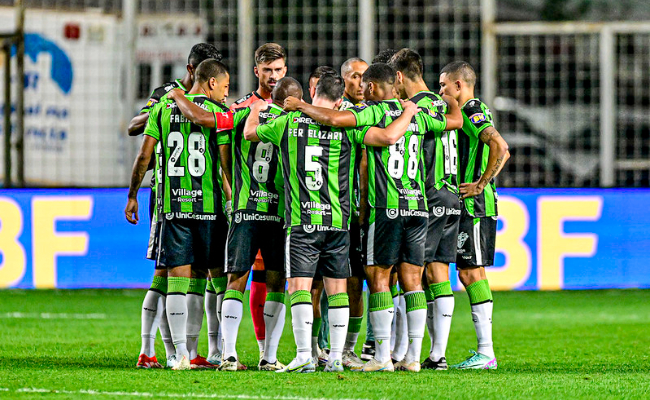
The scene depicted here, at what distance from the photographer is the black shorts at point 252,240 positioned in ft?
23.4

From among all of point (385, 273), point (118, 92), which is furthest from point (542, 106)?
point (385, 273)

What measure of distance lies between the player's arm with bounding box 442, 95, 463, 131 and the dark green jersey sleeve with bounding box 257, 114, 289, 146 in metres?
1.08

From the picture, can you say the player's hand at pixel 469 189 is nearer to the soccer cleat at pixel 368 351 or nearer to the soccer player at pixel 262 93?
the soccer cleat at pixel 368 351

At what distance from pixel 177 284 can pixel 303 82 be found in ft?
25.3

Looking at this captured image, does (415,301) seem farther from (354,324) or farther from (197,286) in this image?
(197,286)

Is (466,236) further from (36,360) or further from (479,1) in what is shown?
(479,1)

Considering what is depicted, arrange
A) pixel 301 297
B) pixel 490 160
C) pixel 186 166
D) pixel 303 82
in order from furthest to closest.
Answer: pixel 303 82
pixel 490 160
pixel 186 166
pixel 301 297

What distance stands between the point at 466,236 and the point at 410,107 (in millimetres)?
1103

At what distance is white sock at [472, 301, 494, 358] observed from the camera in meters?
7.54

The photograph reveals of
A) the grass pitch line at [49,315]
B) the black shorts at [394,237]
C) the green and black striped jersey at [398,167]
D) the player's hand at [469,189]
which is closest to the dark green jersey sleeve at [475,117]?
the player's hand at [469,189]

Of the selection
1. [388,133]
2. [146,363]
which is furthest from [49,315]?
[388,133]

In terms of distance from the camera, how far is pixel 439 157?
24.6 ft

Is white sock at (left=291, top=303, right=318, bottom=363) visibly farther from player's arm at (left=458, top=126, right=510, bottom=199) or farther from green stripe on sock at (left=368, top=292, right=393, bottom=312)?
player's arm at (left=458, top=126, right=510, bottom=199)

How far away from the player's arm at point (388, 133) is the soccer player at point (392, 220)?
90mm
